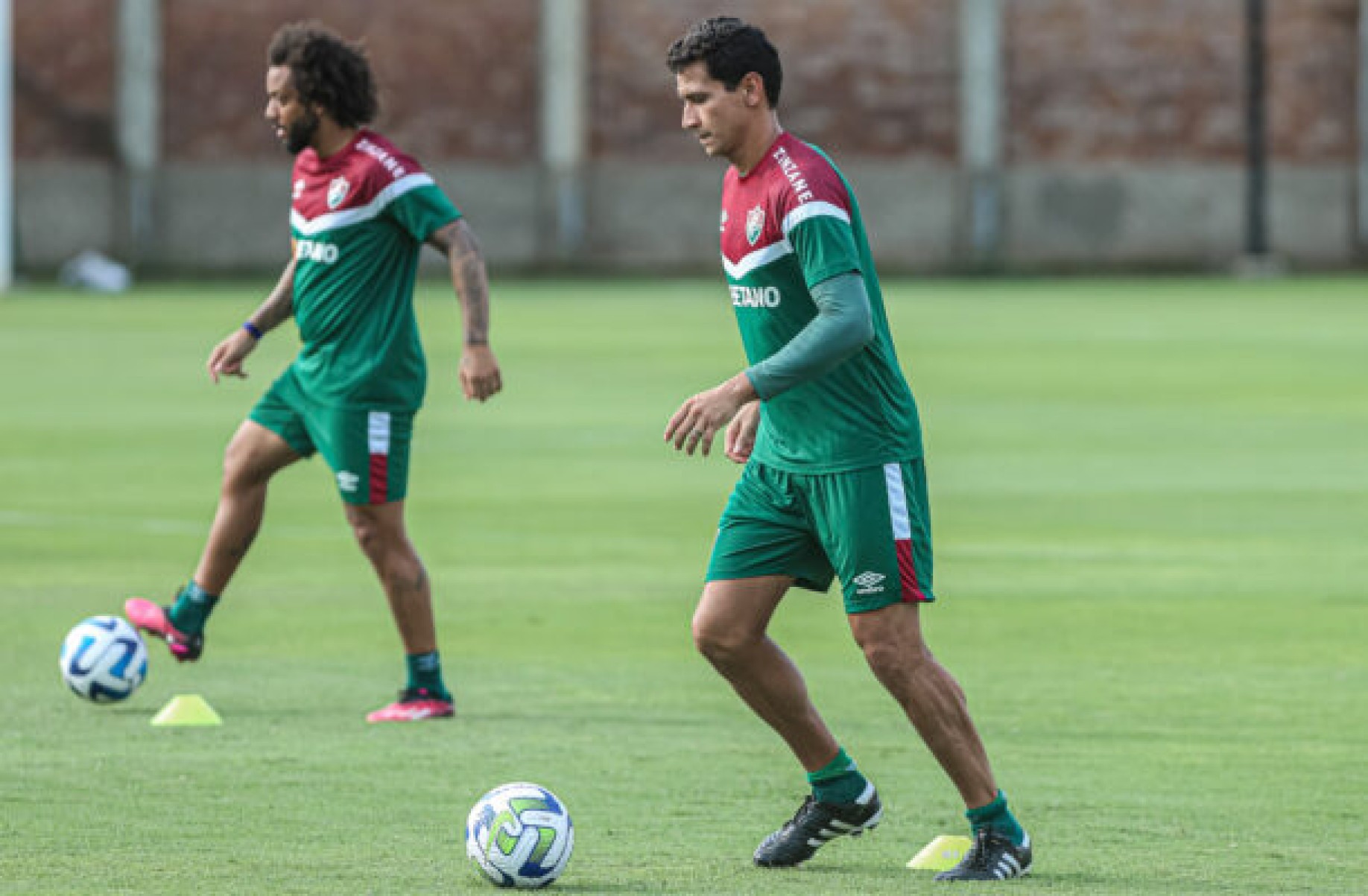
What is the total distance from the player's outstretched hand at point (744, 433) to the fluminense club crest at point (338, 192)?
2.76m

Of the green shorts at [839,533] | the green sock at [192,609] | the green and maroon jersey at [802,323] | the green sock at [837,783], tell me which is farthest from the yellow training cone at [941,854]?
the green sock at [192,609]

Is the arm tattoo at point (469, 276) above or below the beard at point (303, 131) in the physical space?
below

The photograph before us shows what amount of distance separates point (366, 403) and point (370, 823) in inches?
92.6

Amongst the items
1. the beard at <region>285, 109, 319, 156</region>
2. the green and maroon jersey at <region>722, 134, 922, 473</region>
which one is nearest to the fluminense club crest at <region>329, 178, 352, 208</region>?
the beard at <region>285, 109, 319, 156</region>

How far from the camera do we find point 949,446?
67.2 feet

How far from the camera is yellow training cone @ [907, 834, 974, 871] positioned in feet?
23.5

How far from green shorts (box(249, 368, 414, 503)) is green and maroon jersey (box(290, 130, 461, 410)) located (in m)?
0.05

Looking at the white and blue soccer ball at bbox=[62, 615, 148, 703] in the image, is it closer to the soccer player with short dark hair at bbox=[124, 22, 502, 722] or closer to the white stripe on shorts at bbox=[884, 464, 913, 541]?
the soccer player with short dark hair at bbox=[124, 22, 502, 722]

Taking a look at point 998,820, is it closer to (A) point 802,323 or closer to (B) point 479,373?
(A) point 802,323

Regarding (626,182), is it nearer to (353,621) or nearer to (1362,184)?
(1362,184)

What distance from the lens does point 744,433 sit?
290 inches

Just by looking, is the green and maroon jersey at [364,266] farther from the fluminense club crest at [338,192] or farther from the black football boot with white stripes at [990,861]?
the black football boot with white stripes at [990,861]

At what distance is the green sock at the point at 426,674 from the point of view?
31.5ft

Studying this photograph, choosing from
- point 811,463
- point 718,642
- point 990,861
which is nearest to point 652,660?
point 718,642
